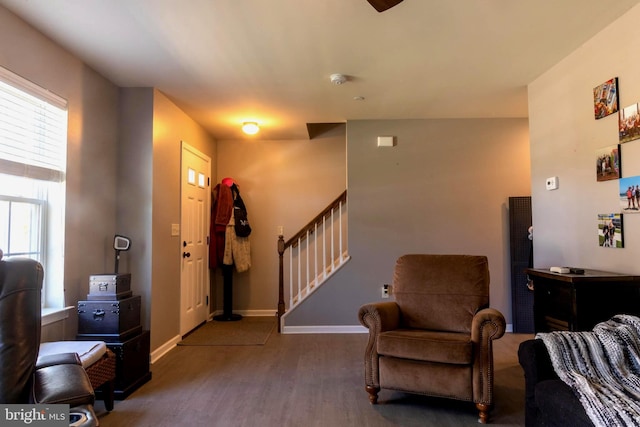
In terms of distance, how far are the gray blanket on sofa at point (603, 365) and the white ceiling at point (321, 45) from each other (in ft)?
5.65

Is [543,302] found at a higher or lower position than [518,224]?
lower

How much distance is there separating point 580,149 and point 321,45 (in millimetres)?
2053

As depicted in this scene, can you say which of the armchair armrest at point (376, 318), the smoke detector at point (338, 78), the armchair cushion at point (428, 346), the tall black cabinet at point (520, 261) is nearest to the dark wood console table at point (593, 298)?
the armchair cushion at point (428, 346)

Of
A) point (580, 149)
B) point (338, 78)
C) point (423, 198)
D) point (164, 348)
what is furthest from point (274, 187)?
point (580, 149)

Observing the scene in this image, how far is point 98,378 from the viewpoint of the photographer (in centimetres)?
230

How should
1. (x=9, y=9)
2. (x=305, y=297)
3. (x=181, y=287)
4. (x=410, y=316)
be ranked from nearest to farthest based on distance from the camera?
1. (x=9, y=9)
2. (x=410, y=316)
3. (x=181, y=287)
4. (x=305, y=297)

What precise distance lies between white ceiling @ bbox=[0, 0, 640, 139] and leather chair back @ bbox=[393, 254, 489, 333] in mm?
1580

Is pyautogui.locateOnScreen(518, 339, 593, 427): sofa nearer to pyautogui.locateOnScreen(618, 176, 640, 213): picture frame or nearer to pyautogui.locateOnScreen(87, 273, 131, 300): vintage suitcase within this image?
pyautogui.locateOnScreen(618, 176, 640, 213): picture frame

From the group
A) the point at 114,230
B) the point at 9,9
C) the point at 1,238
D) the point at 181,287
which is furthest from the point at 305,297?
the point at 9,9

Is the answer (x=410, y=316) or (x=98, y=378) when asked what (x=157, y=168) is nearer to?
(x=98, y=378)

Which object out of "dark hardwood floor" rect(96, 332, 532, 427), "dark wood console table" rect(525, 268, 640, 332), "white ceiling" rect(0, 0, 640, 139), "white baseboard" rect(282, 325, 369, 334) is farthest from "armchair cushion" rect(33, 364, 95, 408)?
"white baseboard" rect(282, 325, 369, 334)

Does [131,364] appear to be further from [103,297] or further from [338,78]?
[338,78]

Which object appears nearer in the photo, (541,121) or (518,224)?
(541,121)

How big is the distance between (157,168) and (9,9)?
1.50 meters
